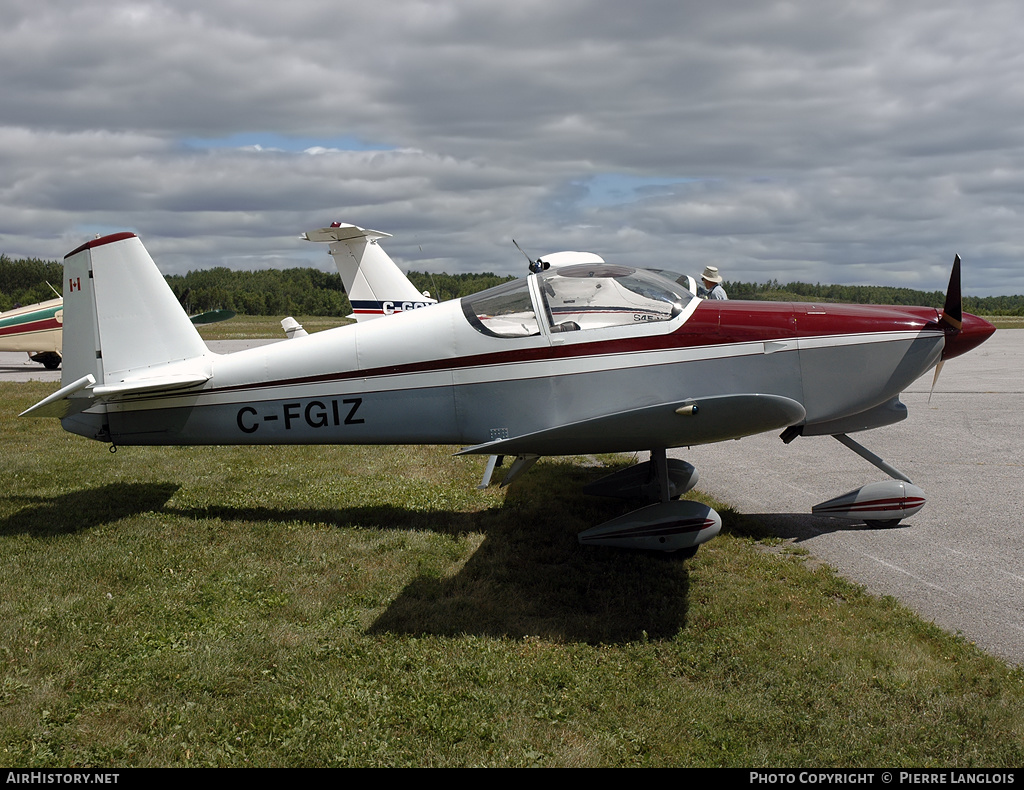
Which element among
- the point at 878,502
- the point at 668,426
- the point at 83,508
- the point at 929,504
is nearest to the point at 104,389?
the point at 83,508

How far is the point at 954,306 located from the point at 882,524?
6.66ft

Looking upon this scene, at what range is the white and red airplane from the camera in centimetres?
514

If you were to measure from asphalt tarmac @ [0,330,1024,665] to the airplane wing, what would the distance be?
1.60 meters

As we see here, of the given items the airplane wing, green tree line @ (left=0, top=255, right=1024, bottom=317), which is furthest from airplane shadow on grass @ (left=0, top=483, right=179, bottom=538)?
green tree line @ (left=0, top=255, right=1024, bottom=317)

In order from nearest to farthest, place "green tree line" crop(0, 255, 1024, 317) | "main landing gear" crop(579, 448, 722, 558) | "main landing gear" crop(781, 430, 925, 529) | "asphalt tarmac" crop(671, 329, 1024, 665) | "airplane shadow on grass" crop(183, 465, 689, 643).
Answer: "airplane shadow on grass" crop(183, 465, 689, 643), "asphalt tarmac" crop(671, 329, 1024, 665), "main landing gear" crop(579, 448, 722, 558), "main landing gear" crop(781, 430, 925, 529), "green tree line" crop(0, 255, 1024, 317)

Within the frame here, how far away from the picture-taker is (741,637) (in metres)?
4.27

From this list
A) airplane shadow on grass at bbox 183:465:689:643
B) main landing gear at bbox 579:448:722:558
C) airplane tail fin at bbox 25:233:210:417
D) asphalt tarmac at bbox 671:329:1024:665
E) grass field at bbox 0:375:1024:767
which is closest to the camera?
grass field at bbox 0:375:1024:767

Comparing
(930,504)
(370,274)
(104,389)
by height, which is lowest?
(930,504)

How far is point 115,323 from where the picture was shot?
6.39 m

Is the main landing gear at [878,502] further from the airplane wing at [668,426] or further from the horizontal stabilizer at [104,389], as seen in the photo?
the horizontal stabilizer at [104,389]

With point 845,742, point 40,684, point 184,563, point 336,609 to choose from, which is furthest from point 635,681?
point 184,563

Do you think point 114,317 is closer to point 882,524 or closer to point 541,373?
point 541,373

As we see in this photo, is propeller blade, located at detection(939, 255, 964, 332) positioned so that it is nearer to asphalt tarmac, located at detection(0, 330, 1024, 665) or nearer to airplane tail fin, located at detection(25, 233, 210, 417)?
asphalt tarmac, located at detection(0, 330, 1024, 665)
